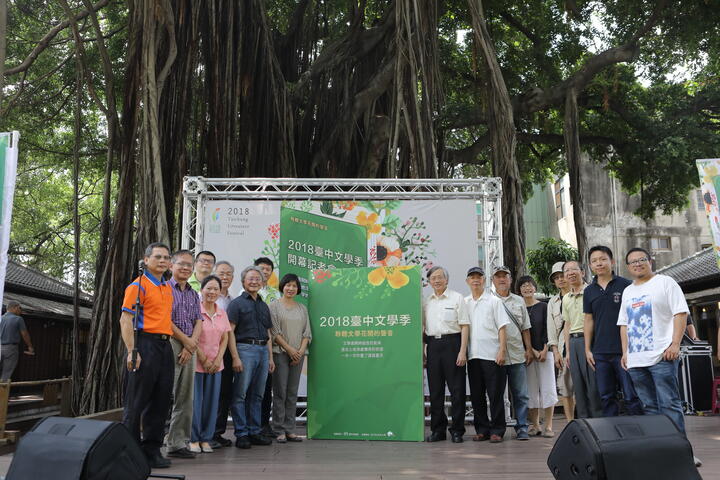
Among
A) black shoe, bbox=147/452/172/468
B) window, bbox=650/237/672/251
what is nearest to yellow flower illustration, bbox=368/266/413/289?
black shoe, bbox=147/452/172/468

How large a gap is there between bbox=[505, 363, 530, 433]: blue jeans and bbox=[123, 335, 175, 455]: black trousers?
8.10 feet

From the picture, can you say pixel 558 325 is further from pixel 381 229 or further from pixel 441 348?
pixel 381 229

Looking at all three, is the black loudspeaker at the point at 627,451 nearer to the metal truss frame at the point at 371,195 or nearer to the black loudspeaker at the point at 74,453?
the black loudspeaker at the point at 74,453

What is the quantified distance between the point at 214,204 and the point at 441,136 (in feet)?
17.1

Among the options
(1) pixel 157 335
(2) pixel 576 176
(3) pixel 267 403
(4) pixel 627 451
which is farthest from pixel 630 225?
(4) pixel 627 451

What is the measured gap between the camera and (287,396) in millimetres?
4727

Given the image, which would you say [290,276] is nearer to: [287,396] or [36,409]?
[287,396]

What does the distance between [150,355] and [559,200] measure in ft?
73.8

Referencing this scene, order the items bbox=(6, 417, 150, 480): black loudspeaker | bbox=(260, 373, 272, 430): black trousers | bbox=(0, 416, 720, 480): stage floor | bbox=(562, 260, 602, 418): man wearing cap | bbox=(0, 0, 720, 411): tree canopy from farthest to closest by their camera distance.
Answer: bbox=(0, 0, 720, 411): tree canopy → bbox=(260, 373, 272, 430): black trousers → bbox=(562, 260, 602, 418): man wearing cap → bbox=(0, 416, 720, 480): stage floor → bbox=(6, 417, 150, 480): black loudspeaker

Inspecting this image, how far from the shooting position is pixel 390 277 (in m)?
4.71

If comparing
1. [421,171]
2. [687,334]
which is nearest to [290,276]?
[421,171]

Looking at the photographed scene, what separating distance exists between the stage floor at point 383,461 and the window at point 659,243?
1878 cm

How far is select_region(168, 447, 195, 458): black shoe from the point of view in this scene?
3842 millimetres

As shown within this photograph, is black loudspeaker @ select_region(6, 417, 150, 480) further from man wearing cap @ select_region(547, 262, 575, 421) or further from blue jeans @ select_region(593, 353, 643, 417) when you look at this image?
man wearing cap @ select_region(547, 262, 575, 421)
